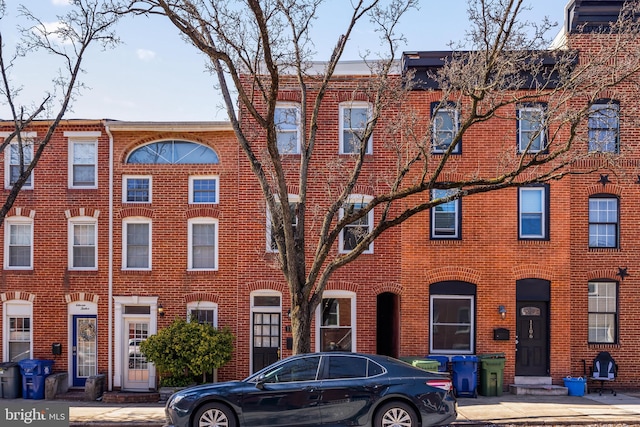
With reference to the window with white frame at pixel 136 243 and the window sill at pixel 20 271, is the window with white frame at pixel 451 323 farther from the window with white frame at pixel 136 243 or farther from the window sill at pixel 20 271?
the window sill at pixel 20 271

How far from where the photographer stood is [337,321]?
601 inches

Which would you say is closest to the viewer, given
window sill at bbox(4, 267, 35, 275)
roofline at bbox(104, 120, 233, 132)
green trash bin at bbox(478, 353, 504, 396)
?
green trash bin at bbox(478, 353, 504, 396)

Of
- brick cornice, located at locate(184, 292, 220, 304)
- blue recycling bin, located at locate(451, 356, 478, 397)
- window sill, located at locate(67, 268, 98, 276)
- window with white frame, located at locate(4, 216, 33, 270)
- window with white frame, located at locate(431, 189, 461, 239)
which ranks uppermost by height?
window with white frame, located at locate(431, 189, 461, 239)

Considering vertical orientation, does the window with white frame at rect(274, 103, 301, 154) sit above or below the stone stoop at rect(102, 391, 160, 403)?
above

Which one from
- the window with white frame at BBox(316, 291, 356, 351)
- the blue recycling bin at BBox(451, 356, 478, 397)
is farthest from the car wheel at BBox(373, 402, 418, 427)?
the window with white frame at BBox(316, 291, 356, 351)

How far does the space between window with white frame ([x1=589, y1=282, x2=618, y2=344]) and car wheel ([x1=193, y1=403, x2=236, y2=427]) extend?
10586 mm

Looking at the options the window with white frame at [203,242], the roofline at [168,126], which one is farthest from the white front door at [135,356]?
the roofline at [168,126]

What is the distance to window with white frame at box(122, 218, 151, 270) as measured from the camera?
1577 cm

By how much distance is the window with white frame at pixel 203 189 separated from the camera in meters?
15.7

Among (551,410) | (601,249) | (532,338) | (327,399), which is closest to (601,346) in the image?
(532,338)

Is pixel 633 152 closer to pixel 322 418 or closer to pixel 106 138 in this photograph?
pixel 322 418

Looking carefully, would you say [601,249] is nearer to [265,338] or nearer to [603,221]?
[603,221]

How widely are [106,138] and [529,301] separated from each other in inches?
495

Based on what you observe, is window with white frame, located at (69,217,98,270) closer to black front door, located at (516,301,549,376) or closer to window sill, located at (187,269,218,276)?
window sill, located at (187,269,218,276)
